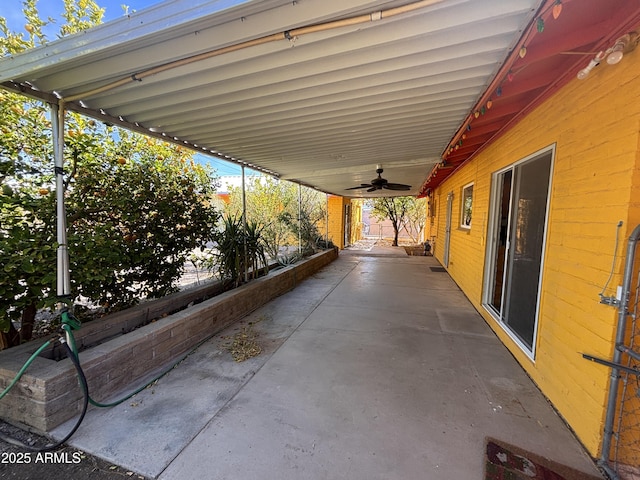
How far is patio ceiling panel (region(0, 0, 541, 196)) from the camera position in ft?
4.54

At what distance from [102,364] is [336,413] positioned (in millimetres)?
1748

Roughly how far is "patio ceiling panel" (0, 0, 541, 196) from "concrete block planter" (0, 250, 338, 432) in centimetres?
189

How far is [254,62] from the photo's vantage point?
183 centimetres

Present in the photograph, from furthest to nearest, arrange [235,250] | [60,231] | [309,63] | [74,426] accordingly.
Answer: [235,250] → [60,231] → [309,63] → [74,426]

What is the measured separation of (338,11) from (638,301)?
2.15 metres

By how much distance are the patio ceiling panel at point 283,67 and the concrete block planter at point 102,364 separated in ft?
6.21

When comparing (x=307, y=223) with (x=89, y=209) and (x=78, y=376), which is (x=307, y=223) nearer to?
(x=89, y=209)

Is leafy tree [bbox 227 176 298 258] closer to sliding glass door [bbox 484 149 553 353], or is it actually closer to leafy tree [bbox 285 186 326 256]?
leafy tree [bbox 285 186 326 256]

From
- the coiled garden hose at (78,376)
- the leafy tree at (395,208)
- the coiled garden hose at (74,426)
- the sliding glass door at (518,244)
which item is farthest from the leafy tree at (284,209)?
the coiled garden hose at (74,426)

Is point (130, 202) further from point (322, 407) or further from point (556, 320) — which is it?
point (556, 320)

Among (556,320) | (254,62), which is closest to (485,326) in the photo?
(556,320)

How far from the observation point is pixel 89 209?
2.58 m

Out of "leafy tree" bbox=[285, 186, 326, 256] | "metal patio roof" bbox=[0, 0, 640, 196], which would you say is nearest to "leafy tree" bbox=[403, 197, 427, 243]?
"leafy tree" bbox=[285, 186, 326, 256]

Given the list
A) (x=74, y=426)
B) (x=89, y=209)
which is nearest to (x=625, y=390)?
(x=74, y=426)
